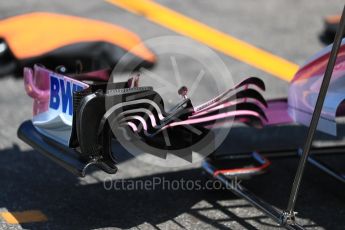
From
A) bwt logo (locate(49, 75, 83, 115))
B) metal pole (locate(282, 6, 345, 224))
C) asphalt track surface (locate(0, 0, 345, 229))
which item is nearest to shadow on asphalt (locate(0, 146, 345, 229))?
asphalt track surface (locate(0, 0, 345, 229))

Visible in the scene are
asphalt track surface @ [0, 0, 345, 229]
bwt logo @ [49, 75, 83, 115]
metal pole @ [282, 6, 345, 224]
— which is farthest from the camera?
asphalt track surface @ [0, 0, 345, 229]

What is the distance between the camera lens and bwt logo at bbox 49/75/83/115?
3691 millimetres

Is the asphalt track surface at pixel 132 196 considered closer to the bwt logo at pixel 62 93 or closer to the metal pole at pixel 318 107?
the metal pole at pixel 318 107

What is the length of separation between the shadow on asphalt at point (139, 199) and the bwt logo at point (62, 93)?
639 millimetres

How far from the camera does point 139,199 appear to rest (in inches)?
164

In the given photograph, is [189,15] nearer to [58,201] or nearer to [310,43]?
[310,43]

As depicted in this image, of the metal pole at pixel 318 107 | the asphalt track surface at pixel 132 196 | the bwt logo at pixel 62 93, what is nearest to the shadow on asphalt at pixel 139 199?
the asphalt track surface at pixel 132 196

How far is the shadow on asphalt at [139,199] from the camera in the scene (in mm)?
3912

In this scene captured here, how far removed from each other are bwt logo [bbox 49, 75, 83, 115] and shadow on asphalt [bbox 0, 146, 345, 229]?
0.64m

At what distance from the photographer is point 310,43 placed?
24.6 feet

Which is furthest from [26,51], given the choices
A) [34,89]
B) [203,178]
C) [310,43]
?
[310,43]

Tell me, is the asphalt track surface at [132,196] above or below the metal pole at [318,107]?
below

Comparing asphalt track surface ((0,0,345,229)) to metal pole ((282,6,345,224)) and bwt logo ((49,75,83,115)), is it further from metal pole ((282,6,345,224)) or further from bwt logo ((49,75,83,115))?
bwt logo ((49,75,83,115))

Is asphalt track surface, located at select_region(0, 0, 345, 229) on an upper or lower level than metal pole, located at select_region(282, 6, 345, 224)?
lower
